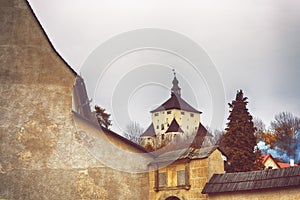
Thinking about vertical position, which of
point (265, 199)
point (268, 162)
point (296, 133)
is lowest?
point (265, 199)

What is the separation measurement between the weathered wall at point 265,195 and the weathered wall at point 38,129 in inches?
115

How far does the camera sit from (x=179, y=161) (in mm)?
13328

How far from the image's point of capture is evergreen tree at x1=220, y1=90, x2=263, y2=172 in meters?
24.0

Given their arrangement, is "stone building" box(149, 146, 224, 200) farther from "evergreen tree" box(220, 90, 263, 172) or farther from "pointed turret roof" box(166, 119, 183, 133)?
"pointed turret roof" box(166, 119, 183, 133)

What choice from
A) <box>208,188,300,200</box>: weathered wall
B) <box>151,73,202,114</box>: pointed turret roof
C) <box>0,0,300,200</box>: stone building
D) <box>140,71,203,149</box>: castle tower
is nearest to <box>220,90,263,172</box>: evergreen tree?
<box>0,0,300,200</box>: stone building

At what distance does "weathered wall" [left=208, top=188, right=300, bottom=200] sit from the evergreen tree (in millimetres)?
11367

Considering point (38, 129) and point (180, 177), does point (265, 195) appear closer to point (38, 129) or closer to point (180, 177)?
point (180, 177)

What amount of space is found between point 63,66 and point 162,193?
512cm

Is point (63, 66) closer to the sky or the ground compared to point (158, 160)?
closer to the sky

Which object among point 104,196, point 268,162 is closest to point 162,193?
point 104,196

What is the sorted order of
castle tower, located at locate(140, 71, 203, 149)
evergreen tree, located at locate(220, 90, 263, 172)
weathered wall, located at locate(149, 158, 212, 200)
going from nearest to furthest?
weathered wall, located at locate(149, 158, 212, 200) < evergreen tree, located at locate(220, 90, 263, 172) < castle tower, located at locate(140, 71, 203, 149)

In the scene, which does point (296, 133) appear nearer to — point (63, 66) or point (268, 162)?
point (268, 162)

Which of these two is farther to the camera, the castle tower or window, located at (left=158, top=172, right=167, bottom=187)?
the castle tower

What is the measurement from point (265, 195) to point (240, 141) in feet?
43.7
